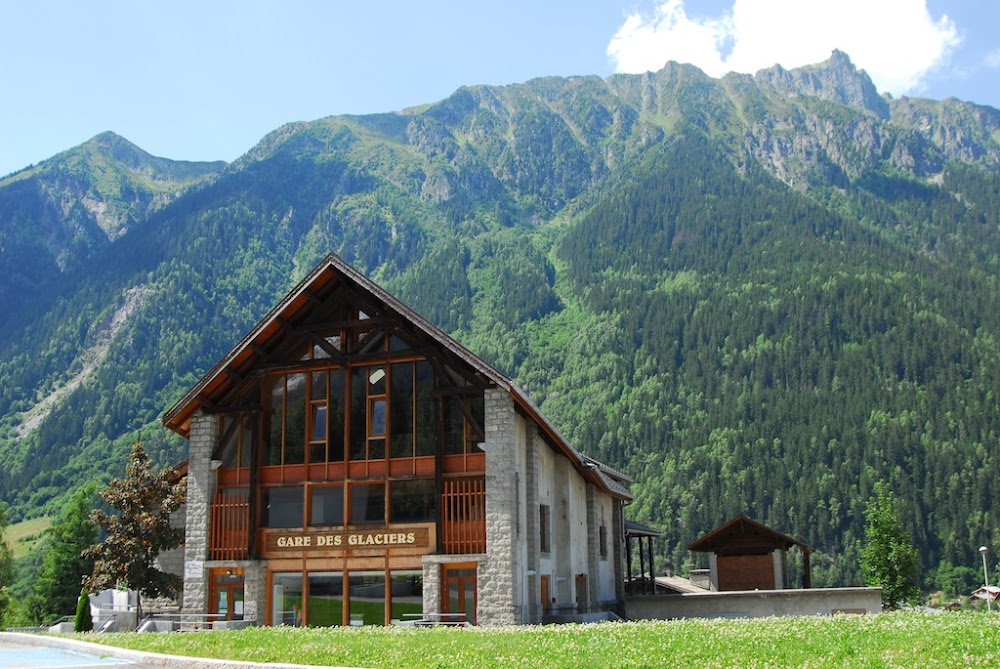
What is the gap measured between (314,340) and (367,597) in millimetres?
9021

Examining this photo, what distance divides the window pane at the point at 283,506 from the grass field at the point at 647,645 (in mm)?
10042

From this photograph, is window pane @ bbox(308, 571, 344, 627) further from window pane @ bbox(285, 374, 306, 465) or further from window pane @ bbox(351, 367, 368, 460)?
window pane @ bbox(351, 367, 368, 460)

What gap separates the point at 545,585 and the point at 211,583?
11.8m

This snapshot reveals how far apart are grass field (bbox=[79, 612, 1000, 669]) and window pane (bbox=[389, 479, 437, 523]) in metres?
8.62

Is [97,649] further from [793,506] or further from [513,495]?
[793,506]

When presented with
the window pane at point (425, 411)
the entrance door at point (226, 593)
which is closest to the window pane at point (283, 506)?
the entrance door at point (226, 593)

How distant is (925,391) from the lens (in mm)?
183000

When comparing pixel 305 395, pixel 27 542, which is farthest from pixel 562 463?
pixel 27 542

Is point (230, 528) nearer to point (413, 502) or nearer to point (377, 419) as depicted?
point (377, 419)

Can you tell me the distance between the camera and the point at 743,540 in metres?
52.8

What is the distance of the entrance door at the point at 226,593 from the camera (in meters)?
35.9

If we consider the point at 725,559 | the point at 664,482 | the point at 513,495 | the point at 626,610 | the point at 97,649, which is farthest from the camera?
the point at 664,482

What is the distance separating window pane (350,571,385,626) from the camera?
3419cm

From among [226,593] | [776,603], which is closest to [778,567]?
[776,603]
